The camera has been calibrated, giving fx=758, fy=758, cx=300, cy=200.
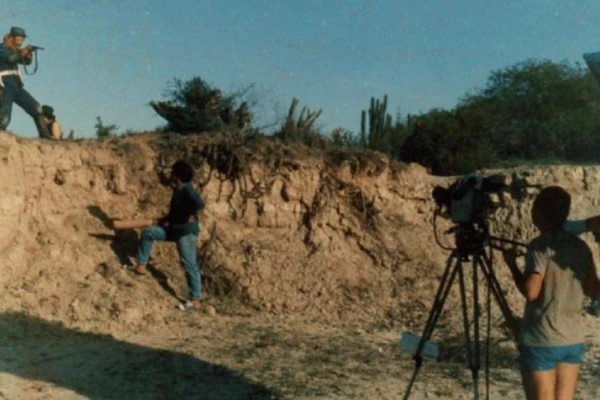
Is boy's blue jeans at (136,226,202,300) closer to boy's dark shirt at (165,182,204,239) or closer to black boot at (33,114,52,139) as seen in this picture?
boy's dark shirt at (165,182,204,239)

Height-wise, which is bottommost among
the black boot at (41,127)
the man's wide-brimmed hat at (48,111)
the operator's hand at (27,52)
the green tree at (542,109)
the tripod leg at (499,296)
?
the tripod leg at (499,296)

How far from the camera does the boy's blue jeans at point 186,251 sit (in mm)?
9797

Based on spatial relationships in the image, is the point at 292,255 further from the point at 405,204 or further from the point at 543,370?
the point at 543,370

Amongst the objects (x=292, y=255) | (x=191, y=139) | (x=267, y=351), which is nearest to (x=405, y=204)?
(x=292, y=255)

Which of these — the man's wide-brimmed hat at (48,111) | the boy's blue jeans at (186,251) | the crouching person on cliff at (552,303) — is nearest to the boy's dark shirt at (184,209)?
the boy's blue jeans at (186,251)

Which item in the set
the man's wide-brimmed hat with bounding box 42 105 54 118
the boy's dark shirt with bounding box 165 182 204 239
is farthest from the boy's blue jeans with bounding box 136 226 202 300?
the man's wide-brimmed hat with bounding box 42 105 54 118

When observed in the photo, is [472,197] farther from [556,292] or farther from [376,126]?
[376,126]

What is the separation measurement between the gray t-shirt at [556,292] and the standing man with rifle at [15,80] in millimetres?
9118

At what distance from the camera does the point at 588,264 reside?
165 inches

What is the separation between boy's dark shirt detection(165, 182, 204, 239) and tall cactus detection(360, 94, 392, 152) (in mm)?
6819

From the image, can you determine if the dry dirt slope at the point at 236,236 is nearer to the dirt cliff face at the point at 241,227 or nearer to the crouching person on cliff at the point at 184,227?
the dirt cliff face at the point at 241,227

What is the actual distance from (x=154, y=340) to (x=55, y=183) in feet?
11.1

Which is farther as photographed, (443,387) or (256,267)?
(256,267)

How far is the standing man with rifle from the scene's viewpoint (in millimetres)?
11430
